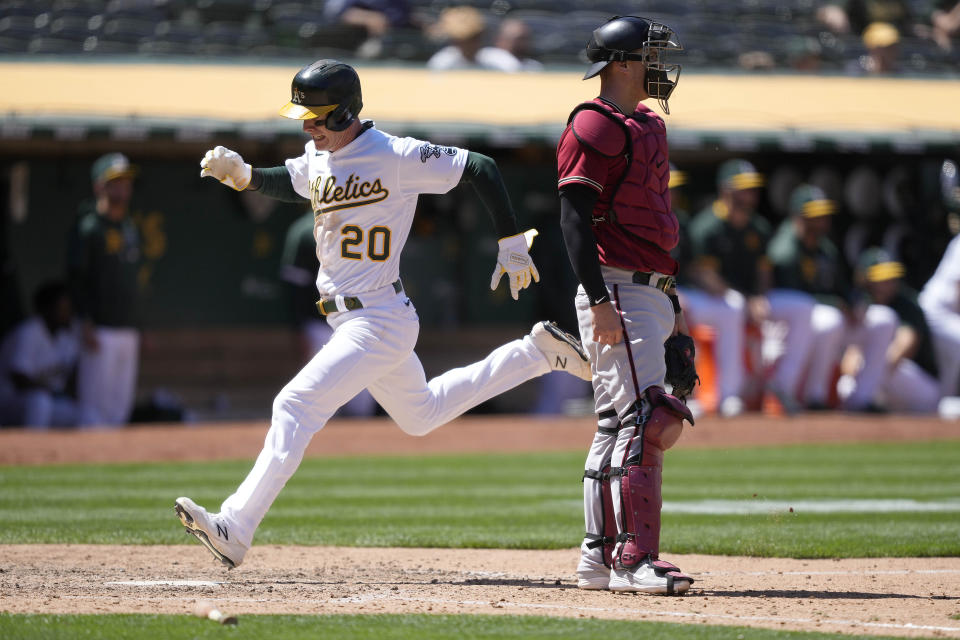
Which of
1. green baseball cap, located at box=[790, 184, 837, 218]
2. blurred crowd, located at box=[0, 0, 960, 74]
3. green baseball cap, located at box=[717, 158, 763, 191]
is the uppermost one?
blurred crowd, located at box=[0, 0, 960, 74]

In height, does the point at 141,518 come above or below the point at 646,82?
below

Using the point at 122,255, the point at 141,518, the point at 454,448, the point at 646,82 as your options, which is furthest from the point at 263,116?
the point at 646,82

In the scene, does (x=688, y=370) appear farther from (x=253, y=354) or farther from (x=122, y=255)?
(x=253, y=354)

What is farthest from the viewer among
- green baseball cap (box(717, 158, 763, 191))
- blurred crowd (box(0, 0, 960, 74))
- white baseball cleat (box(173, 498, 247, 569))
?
blurred crowd (box(0, 0, 960, 74))

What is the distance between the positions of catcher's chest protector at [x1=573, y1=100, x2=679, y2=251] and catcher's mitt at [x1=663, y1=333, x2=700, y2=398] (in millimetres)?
326

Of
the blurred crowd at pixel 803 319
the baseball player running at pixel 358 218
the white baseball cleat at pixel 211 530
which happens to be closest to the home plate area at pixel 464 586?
the white baseball cleat at pixel 211 530

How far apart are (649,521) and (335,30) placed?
34.4 ft

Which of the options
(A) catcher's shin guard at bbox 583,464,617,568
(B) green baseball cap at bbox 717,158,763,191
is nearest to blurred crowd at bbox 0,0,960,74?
(B) green baseball cap at bbox 717,158,763,191

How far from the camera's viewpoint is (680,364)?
15.4ft

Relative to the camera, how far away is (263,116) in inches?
484

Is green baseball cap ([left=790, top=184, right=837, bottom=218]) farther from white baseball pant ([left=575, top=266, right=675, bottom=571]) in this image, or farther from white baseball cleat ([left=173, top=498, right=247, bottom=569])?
white baseball cleat ([left=173, top=498, right=247, bottom=569])

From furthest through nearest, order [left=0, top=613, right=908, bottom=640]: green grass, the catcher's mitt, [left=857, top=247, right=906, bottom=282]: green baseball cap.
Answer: [left=857, top=247, right=906, bottom=282]: green baseball cap
the catcher's mitt
[left=0, top=613, right=908, bottom=640]: green grass

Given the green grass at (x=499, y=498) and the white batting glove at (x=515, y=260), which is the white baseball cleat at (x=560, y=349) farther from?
the green grass at (x=499, y=498)

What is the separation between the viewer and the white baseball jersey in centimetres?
480
